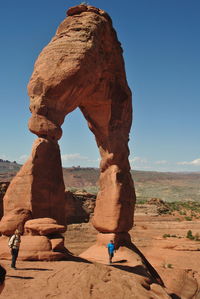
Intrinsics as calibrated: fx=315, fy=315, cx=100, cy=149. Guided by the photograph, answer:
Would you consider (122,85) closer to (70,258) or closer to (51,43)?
(51,43)

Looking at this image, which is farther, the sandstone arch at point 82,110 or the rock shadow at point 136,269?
the sandstone arch at point 82,110

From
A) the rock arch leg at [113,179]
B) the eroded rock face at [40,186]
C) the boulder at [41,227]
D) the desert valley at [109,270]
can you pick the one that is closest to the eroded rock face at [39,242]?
the boulder at [41,227]

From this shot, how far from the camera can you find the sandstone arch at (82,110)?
11266 millimetres

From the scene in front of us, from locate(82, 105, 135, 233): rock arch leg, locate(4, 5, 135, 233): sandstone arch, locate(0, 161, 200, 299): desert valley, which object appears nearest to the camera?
locate(0, 161, 200, 299): desert valley

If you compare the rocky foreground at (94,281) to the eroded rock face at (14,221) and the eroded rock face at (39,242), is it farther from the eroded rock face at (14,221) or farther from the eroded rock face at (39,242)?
the eroded rock face at (14,221)

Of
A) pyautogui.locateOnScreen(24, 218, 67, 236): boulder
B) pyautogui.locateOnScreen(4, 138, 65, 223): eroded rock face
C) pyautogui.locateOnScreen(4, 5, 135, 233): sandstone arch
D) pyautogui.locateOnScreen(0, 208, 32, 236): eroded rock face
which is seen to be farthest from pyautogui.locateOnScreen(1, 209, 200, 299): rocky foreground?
pyautogui.locateOnScreen(4, 5, 135, 233): sandstone arch

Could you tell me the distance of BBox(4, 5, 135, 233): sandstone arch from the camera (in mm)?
11266

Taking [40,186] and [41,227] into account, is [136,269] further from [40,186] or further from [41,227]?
[40,186]

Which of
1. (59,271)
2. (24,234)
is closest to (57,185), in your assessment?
(24,234)

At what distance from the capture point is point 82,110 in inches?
623

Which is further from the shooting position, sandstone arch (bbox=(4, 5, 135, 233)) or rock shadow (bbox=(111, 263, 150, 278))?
sandstone arch (bbox=(4, 5, 135, 233))

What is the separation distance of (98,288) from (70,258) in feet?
7.72

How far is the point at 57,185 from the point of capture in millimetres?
11688

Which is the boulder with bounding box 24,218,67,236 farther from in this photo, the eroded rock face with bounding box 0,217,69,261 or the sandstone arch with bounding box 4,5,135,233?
the sandstone arch with bounding box 4,5,135,233
